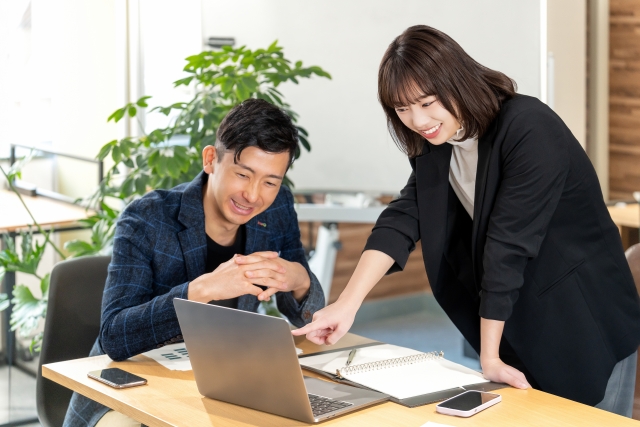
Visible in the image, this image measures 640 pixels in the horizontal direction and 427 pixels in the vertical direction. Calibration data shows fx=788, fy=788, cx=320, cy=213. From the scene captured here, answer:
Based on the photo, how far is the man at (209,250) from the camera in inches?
66.7

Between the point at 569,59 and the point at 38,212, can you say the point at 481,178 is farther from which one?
the point at 38,212

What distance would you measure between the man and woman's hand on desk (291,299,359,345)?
0.53ft

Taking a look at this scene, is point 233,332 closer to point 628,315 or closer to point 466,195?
point 466,195

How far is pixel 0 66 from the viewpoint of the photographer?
3.66 m

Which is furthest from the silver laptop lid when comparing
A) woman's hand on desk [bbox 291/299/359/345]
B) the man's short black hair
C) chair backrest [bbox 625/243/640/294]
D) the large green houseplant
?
the large green houseplant

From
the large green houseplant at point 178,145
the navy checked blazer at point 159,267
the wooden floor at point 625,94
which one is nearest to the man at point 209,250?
the navy checked blazer at point 159,267

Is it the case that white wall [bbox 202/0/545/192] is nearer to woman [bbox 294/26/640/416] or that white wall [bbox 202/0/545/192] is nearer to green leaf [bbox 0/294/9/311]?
green leaf [bbox 0/294/9/311]

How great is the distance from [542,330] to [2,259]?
209cm

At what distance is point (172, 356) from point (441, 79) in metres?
0.83

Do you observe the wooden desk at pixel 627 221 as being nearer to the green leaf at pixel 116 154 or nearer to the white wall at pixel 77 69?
the green leaf at pixel 116 154

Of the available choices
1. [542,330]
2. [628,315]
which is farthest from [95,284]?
[628,315]

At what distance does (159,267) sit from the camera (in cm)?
188

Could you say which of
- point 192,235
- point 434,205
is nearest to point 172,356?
point 192,235

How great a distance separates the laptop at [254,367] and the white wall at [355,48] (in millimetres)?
2108
